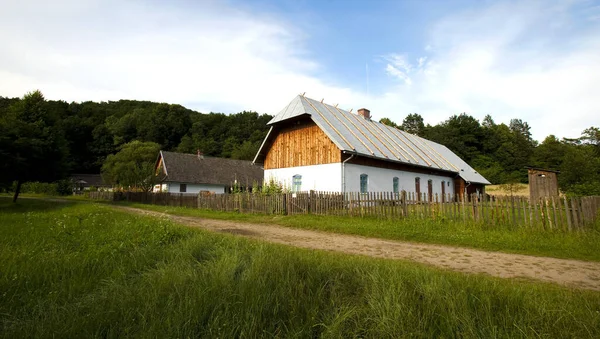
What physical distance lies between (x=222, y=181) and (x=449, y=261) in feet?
128

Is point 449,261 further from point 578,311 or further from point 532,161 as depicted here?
point 532,161

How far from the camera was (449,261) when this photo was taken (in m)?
6.34

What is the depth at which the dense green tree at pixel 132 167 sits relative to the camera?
31469 millimetres

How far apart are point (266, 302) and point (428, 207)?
33.0 feet

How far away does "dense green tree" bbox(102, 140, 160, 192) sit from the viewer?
103 ft

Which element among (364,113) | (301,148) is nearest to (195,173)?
(364,113)

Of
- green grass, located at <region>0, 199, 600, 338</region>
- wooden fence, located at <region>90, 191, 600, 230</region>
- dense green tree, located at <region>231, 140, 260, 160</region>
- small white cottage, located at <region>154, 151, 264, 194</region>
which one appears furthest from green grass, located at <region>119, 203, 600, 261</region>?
dense green tree, located at <region>231, 140, 260, 160</region>

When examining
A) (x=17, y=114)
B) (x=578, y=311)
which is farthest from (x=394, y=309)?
(x=17, y=114)

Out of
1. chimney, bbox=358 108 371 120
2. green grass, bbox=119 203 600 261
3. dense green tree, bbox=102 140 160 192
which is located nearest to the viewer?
green grass, bbox=119 203 600 261

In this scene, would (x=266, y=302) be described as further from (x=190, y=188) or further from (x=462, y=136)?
(x=462, y=136)

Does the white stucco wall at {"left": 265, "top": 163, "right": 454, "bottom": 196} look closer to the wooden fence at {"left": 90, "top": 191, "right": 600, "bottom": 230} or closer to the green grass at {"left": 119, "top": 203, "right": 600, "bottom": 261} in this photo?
the wooden fence at {"left": 90, "top": 191, "right": 600, "bottom": 230}

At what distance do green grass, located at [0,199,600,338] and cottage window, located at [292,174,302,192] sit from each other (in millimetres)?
16034

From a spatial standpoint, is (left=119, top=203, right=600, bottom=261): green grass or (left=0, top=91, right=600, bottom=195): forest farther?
(left=0, top=91, right=600, bottom=195): forest

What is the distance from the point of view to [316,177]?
19578mm
